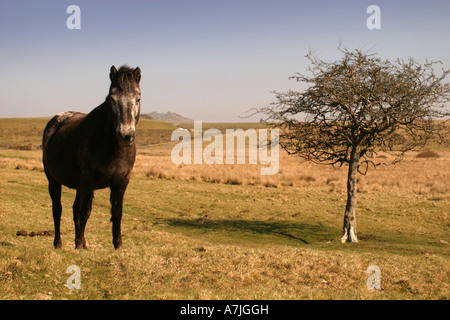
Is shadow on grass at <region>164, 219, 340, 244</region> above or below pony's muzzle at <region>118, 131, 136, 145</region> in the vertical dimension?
below

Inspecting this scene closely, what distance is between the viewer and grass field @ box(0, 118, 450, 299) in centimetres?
695

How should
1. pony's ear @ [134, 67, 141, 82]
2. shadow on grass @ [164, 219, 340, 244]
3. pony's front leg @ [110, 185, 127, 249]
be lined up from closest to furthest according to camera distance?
pony's ear @ [134, 67, 141, 82] → pony's front leg @ [110, 185, 127, 249] → shadow on grass @ [164, 219, 340, 244]

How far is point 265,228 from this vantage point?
18.3 metres

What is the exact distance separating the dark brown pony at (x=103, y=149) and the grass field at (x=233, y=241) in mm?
1271

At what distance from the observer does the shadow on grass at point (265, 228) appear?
16.9m

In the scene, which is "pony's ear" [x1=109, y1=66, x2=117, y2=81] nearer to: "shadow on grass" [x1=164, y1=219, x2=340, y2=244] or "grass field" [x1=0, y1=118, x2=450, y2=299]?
"grass field" [x1=0, y1=118, x2=450, y2=299]

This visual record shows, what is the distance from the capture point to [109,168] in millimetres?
7348

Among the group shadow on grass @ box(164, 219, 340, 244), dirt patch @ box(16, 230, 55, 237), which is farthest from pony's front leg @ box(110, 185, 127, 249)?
shadow on grass @ box(164, 219, 340, 244)

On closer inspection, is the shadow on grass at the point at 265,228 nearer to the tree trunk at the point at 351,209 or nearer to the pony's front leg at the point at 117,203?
the tree trunk at the point at 351,209

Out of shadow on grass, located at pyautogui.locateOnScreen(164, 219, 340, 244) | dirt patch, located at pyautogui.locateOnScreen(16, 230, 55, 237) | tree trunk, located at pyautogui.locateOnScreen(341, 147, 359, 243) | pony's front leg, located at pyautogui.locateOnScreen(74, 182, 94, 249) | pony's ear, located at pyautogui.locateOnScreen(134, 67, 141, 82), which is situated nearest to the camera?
pony's ear, located at pyautogui.locateOnScreen(134, 67, 141, 82)

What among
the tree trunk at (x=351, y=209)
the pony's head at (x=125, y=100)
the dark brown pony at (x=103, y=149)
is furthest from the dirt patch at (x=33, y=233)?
the tree trunk at (x=351, y=209)

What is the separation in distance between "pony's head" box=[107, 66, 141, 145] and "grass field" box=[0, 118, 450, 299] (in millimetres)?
2599

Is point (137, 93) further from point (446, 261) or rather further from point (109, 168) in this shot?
point (446, 261)
